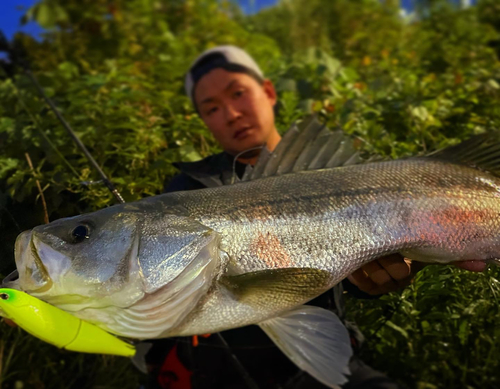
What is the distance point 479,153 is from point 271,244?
4.00ft

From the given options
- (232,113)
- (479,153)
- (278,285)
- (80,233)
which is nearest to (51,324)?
(80,233)

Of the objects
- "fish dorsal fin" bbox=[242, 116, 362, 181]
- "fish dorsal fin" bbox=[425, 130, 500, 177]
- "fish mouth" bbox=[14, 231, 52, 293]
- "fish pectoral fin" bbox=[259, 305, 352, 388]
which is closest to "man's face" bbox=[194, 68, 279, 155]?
"fish dorsal fin" bbox=[242, 116, 362, 181]

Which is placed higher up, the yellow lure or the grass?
the yellow lure

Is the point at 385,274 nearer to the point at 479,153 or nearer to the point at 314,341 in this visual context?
the point at 314,341

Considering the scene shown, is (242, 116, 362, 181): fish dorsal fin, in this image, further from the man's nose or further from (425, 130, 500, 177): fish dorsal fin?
the man's nose

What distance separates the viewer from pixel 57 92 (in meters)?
4.21

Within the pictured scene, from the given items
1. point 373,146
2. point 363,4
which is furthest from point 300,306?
point 363,4

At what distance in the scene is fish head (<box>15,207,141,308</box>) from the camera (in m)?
1.39

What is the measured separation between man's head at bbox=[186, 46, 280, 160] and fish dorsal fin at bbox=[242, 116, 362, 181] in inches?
34.9

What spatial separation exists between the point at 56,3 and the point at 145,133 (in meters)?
4.73

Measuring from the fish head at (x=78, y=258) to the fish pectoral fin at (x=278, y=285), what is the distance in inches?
16.1

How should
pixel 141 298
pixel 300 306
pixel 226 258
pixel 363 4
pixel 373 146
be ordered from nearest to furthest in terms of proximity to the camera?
1. pixel 141 298
2. pixel 226 258
3. pixel 300 306
4. pixel 373 146
5. pixel 363 4

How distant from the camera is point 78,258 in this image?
142cm

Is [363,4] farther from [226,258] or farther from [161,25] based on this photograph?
[226,258]
